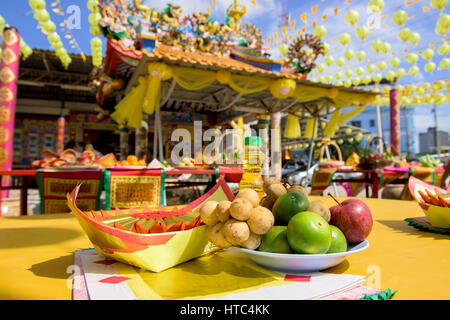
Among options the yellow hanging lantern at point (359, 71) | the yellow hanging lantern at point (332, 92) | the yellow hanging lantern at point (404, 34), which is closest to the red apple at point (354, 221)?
the yellow hanging lantern at point (332, 92)

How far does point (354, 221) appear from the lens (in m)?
0.60

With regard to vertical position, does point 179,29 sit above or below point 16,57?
above

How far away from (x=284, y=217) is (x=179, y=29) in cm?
741

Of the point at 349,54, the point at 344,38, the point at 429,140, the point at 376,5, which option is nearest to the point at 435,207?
the point at 376,5

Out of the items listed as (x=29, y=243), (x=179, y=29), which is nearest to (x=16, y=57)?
(x=179, y=29)

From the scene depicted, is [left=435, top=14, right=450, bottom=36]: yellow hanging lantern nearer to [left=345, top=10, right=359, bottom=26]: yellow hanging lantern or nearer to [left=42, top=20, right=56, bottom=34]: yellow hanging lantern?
[left=345, top=10, right=359, bottom=26]: yellow hanging lantern

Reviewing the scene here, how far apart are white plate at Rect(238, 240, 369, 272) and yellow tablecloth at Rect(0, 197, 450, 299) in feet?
0.18

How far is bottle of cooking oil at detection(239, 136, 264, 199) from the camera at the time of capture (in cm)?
98

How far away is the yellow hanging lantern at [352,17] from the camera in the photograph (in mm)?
5617

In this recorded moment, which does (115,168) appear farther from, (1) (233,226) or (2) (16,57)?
(2) (16,57)

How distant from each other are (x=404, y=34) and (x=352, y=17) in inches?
61.2

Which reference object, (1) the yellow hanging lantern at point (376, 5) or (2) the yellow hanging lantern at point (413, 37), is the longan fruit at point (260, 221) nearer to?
(1) the yellow hanging lantern at point (376, 5)

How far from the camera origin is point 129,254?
0.52 metres
